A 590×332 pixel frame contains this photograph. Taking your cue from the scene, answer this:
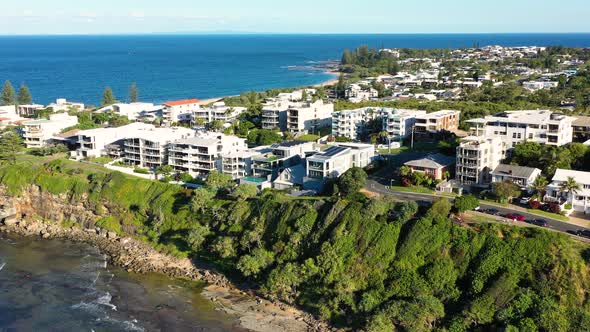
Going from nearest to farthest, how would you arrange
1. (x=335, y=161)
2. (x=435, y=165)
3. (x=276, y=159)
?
(x=435, y=165) < (x=335, y=161) < (x=276, y=159)

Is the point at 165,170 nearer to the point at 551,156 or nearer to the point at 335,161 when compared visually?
the point at 335,161

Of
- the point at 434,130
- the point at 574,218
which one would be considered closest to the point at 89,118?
the point at 434,130

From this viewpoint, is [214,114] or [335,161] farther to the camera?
[214,114]

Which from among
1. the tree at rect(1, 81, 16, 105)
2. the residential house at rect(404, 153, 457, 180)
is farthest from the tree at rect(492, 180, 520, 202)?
the tree at rect(1, 81, 16, 105)

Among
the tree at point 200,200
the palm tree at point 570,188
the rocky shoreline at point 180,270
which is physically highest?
the palm tree at point 570,188

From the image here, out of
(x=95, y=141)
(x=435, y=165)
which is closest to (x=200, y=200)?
(x=435, y=165)

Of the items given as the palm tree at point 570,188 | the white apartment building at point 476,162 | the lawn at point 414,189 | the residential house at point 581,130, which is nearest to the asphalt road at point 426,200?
the lawn at point 414,189

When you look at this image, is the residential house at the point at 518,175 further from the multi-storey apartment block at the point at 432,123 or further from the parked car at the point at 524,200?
the multi-storey apartment block at the point at 432,123
